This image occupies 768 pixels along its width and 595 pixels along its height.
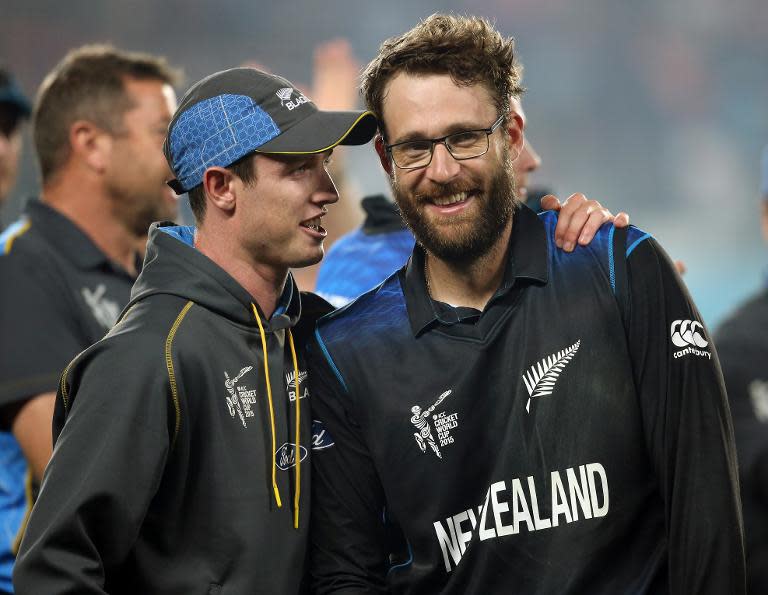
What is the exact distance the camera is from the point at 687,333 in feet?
6.88

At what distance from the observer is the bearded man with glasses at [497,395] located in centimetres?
210

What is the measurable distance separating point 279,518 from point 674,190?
9311 millimetres

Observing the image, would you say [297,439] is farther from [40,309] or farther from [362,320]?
[40,309]

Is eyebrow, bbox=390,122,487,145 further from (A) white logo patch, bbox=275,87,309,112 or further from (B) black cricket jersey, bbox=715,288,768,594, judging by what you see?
(B) black cricket jersey, bbox=715,288,768,594

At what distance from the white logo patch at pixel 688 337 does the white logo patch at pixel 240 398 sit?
2.81ft

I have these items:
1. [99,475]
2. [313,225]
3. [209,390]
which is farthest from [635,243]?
[99,475]

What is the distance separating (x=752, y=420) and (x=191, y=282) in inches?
66.1

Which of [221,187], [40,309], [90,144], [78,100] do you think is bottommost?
[40,309]

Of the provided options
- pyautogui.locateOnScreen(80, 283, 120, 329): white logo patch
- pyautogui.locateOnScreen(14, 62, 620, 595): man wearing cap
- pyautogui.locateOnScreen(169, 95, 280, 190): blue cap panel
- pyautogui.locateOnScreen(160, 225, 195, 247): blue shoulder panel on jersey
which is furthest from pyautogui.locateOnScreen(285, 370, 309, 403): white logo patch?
pyautogui.locateOnScreen(80, 283, 120, 329): white logo patch

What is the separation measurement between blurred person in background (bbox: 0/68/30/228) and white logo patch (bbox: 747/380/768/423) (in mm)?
3020

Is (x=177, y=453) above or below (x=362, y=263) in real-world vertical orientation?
below

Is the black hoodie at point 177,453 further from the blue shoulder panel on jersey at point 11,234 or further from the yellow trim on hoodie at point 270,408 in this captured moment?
the blue shoulder panel on jersey at point 11,234

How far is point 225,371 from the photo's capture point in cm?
213

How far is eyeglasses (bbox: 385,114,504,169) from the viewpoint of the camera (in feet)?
7.38
